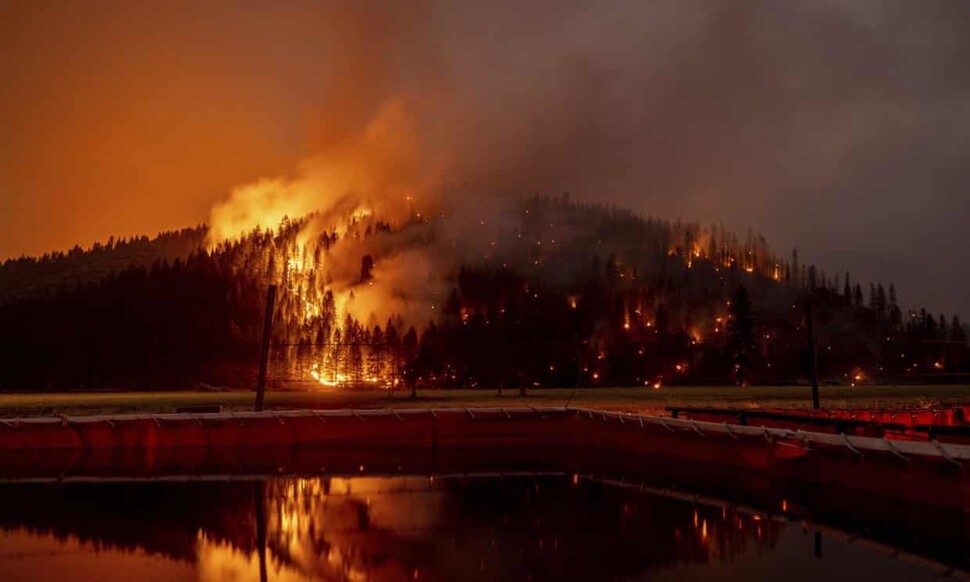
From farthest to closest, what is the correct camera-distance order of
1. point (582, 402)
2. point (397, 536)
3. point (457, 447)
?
point (582, 402) < point (457, 447) < point (397, 536)

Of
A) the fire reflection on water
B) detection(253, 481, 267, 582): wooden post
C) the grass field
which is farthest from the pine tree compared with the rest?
detection(253, 481, 267, 582): wooden post

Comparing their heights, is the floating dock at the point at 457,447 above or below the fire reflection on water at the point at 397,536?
above

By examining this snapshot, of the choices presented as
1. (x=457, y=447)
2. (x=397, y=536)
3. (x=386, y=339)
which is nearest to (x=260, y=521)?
(x=397, y=536)

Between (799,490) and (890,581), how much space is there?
6.88m

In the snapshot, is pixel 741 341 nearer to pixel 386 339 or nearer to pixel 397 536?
pixel 386 339

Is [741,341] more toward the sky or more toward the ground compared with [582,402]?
more toward the sky

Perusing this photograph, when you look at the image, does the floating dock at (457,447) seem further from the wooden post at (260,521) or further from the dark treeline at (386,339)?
the dark treeline at (386,339)

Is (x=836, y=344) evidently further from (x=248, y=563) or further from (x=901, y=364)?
(x=248, y=563)

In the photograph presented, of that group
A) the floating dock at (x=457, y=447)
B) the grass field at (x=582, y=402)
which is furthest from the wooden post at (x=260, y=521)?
the grass field at (x=582, y=402)

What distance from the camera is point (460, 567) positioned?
10953 mm

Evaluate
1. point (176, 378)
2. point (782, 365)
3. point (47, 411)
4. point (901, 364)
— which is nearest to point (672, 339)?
point (782, 365)

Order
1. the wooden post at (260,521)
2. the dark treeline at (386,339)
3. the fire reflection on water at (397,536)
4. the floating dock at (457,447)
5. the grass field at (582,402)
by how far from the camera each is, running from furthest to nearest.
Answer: the dark treeline at (386,339) → the grass field at (582,402) → the floating dock at (457,447) → the wooden post at (260,521) → the fire reflection on water at (397,536)

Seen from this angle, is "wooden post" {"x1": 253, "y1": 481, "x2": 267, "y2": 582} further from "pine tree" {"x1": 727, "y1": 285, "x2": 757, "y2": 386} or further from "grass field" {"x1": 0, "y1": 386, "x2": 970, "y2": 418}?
"pine tree" {"x1": 727, "y1": 285, "x2": 757, "y2": 386}

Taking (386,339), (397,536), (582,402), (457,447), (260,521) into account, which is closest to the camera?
(397,536)
